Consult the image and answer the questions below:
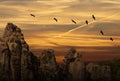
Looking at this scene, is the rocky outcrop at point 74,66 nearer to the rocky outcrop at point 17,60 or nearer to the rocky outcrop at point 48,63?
the rocky outcrop at point 48,63

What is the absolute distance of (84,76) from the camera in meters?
147

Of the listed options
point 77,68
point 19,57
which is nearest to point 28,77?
point 19,57

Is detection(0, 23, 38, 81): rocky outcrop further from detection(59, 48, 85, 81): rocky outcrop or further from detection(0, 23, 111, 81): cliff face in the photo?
detection(59, 48, 85, 81): rocky outcrop

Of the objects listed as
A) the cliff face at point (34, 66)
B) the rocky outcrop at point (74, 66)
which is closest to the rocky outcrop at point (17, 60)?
the cliff face at point (34, 66)

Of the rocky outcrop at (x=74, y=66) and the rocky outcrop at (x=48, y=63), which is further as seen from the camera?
the rocky outcrop at (x=74, y=66)

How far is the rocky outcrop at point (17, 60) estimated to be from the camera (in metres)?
143

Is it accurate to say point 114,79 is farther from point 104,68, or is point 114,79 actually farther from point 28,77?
point 28,77

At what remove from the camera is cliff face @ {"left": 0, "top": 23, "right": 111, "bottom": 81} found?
14338cm

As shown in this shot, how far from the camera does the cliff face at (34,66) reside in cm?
14338

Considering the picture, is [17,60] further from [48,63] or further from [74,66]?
[74,66]

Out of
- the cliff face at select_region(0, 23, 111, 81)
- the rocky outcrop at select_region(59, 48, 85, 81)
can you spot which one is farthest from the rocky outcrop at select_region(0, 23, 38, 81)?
the rocky outcrop at select_region(59, 48, 85, 81)

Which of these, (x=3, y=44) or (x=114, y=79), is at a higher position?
(x=3, y=44)

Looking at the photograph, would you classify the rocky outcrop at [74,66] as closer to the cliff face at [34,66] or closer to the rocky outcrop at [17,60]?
the cliff face at [34,66]

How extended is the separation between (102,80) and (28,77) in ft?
91.0
